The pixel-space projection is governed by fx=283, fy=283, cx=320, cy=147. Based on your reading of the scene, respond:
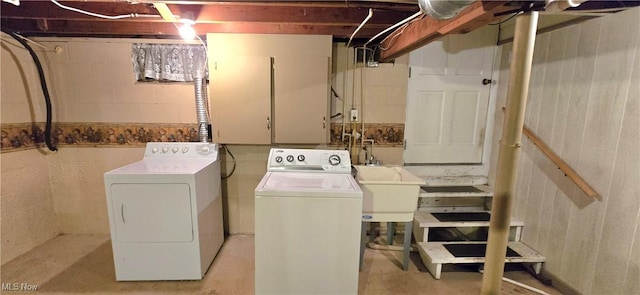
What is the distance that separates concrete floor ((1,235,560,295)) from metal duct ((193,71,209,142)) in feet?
3.83

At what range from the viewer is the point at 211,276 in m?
2.35

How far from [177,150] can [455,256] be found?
8.64 ft

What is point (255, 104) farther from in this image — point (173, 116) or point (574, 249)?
point (574, 249)

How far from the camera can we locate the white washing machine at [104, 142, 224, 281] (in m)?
2.09

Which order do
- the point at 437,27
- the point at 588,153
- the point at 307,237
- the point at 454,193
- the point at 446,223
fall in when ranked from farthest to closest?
the point at 454,193, the point at 446,223, the point at 588,153, the point at 307,237, the point at 437,27

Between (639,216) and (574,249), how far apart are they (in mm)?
545

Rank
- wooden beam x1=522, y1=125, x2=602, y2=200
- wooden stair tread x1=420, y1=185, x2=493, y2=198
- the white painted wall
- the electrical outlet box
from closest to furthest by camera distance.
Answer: the white painted wall, wooden beam x1=522, y1=125, x2=602, y2=200, wooden stair tread x1=420, y1=185, x2=493, y2=198, the electrical outlet box

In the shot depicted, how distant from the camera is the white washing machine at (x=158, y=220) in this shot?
6.85ft

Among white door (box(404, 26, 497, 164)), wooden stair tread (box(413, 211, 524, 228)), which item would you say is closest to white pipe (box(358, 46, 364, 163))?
white door (box(404, 26, 497, 164))

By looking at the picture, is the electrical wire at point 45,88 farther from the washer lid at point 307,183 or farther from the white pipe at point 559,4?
the white pipe at point 559,4

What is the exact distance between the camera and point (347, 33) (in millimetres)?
2564

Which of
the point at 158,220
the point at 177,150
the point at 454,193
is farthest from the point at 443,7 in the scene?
the point at 177,150

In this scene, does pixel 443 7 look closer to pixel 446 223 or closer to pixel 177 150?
pixel 446 223

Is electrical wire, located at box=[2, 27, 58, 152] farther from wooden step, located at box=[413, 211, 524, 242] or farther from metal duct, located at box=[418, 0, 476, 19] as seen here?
wooden step, located at box=[413, 211, 524, 242]
